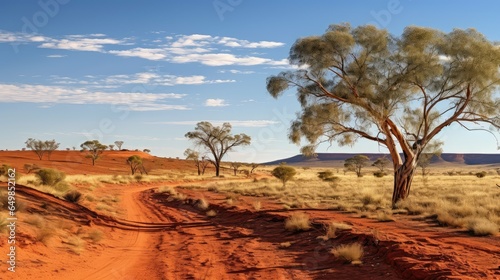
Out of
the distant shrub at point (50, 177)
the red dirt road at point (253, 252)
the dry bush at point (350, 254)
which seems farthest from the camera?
the distant shrub at point (50, 177)

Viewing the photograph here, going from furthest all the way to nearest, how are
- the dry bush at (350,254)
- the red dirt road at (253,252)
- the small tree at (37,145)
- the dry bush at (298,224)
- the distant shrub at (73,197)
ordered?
the small tree at (37,145)
the distant shrub at (73,197)
the dry bush at (298,224)
the dry bush at (350,254)
the red dirt road at (253,252)

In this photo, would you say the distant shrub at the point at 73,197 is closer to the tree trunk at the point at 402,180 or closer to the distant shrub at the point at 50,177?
the distant shrub at the point at 50,177

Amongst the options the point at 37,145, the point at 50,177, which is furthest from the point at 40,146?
the point at 50,177

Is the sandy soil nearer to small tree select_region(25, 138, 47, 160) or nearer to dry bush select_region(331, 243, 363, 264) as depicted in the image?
dry bush select_region(331, 243, 363, 264)

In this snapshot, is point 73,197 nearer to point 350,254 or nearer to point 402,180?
point 350,254

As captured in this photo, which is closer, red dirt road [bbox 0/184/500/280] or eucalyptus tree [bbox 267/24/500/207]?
red dirt road [bbox 0/184/500/280]

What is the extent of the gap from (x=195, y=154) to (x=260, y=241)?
66.2 metres

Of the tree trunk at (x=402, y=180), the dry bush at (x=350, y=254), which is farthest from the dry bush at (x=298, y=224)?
the tree trunk at (x=402, y=180)

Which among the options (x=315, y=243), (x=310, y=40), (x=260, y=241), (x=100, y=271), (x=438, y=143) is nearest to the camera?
(x=100, y=271)

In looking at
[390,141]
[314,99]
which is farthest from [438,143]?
[314,99]

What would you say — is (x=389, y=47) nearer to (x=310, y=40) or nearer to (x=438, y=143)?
(x=310, y=40)

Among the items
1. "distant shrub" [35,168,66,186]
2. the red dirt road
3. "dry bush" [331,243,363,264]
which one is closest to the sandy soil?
the red dirt road

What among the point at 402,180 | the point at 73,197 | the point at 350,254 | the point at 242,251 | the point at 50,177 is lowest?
the point at 242,251

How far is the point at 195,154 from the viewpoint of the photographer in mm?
79938
